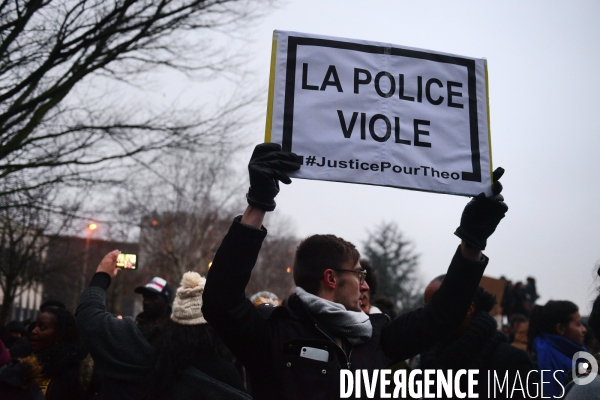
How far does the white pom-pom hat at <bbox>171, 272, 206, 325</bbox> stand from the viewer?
4.37 metres

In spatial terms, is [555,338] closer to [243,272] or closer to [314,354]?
[314,354]

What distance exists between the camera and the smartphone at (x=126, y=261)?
5117mm

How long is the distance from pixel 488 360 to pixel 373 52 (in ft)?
8.27

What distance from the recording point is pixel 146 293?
6004 millimetres

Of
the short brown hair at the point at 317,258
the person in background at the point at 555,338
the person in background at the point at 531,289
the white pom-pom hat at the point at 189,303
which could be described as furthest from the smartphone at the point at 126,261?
the person in background at the point at 531,289

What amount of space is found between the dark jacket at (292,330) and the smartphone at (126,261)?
2.52m

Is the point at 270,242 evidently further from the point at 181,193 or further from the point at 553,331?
the point at 553,331

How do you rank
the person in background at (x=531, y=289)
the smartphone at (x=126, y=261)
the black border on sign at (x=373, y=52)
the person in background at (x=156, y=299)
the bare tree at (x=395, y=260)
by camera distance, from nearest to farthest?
the black border on sign at (x=373, y=52), the smartphone at (x=126, y=261), the person in background at (x=156, y=299), the person in background at (x=531, y=289), the bare tree at (x=395, y=260)

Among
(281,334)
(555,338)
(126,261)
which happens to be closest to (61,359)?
(126,261)

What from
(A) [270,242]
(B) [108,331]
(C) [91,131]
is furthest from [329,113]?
(A) [270,242]

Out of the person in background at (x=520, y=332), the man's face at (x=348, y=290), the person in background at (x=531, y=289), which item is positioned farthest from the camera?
the person in background at (x=531, y=289)

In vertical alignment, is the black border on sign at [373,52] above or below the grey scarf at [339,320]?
above

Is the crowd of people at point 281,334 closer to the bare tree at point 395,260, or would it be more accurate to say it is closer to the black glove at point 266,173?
the black glove at point 266,173

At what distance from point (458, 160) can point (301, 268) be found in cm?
106
